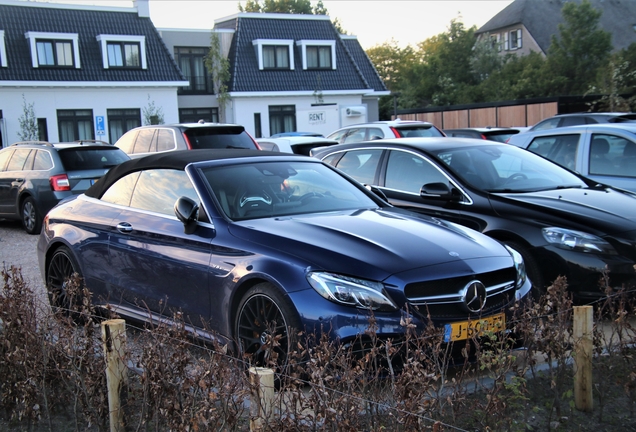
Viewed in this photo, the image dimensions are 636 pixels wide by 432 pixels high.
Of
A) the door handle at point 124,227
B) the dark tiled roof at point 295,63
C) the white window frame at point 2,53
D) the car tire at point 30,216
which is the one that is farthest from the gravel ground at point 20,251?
the dark tiled roof at point 295,63

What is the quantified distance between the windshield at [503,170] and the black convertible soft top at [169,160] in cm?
219

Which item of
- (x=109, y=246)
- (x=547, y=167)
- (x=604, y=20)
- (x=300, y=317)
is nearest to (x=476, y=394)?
(x=300, y=317)

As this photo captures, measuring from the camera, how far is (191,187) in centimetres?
599

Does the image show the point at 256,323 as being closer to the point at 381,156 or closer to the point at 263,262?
the point at 263,262

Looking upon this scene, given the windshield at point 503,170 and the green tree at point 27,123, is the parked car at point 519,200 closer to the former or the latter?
the windshield at point 503,170

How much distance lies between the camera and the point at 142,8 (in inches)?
1569

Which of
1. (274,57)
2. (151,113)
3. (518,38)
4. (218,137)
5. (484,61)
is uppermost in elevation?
(518,38)

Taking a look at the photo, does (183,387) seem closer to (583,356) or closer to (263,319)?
(263,319)

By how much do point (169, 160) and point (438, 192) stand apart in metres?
2.68

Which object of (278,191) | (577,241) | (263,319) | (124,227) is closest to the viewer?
(263,319)

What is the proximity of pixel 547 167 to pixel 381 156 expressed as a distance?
6.10 feet

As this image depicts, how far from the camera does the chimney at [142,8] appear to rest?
3969cm

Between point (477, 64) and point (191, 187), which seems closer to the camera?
point (191, 187)

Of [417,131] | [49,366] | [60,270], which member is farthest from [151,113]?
[49,366]
